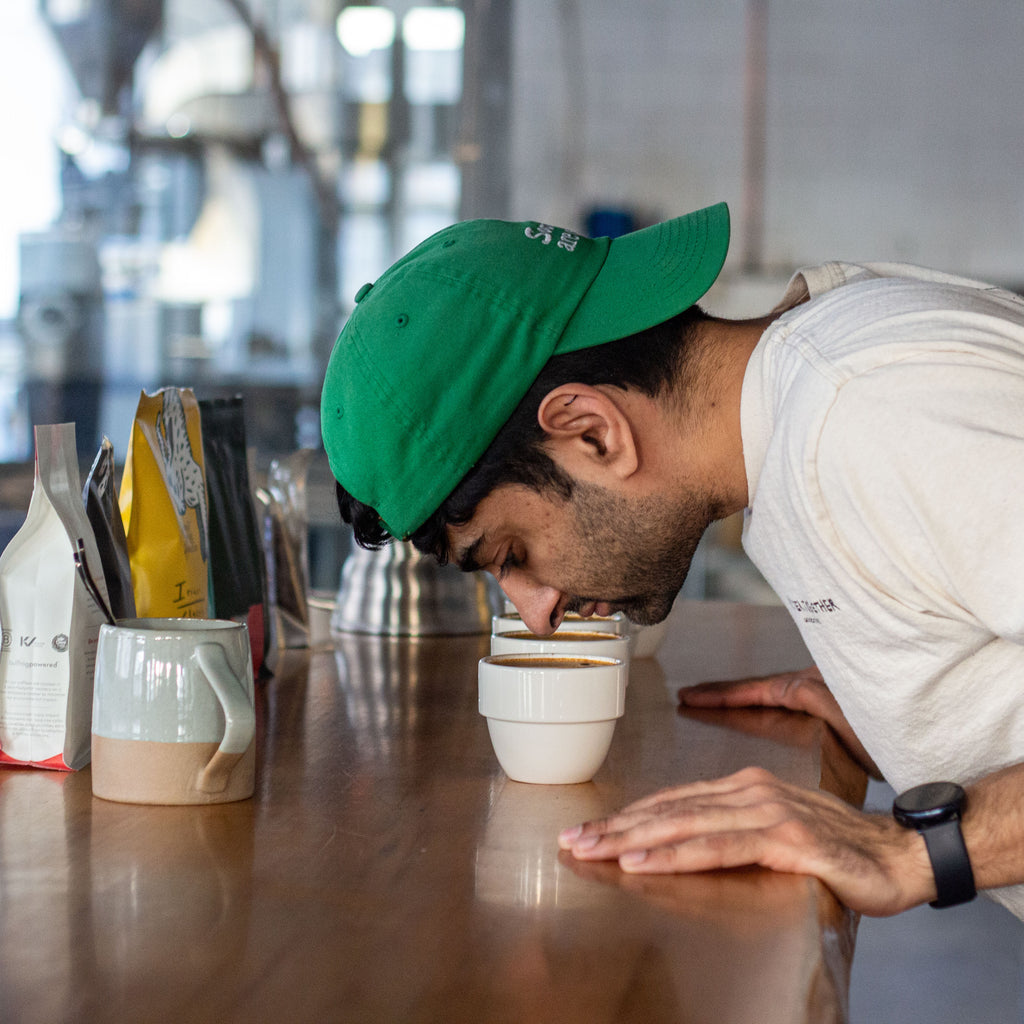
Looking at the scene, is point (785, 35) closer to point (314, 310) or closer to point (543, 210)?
point (543, 210)

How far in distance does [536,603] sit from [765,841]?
442 mm

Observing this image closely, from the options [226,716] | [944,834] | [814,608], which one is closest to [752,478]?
[814,608]

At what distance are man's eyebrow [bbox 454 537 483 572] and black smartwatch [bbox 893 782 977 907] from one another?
0.42 m

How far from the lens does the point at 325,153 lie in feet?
13.5

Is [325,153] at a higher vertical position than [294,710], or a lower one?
higher

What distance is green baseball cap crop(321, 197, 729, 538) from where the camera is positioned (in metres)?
1.00

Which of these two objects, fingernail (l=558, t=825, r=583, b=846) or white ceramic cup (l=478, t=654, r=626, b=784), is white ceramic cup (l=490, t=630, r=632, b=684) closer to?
white ceramic cup (l=478, t=654, r=626, b=784)

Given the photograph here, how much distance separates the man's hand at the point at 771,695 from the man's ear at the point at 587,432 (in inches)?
9.7

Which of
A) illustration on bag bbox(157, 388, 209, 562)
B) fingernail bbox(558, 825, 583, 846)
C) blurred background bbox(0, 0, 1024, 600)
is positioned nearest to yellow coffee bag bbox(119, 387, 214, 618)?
illustration on bag bbox(157, 388, 209, 562)

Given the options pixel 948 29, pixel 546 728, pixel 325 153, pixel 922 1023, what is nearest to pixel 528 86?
pixel 325 153

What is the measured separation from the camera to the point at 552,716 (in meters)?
0.86

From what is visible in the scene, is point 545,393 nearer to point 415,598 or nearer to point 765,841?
point 765,841

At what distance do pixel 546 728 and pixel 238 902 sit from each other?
0.28m

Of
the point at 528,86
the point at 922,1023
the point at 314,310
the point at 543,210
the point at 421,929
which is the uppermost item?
the point at 528,86
